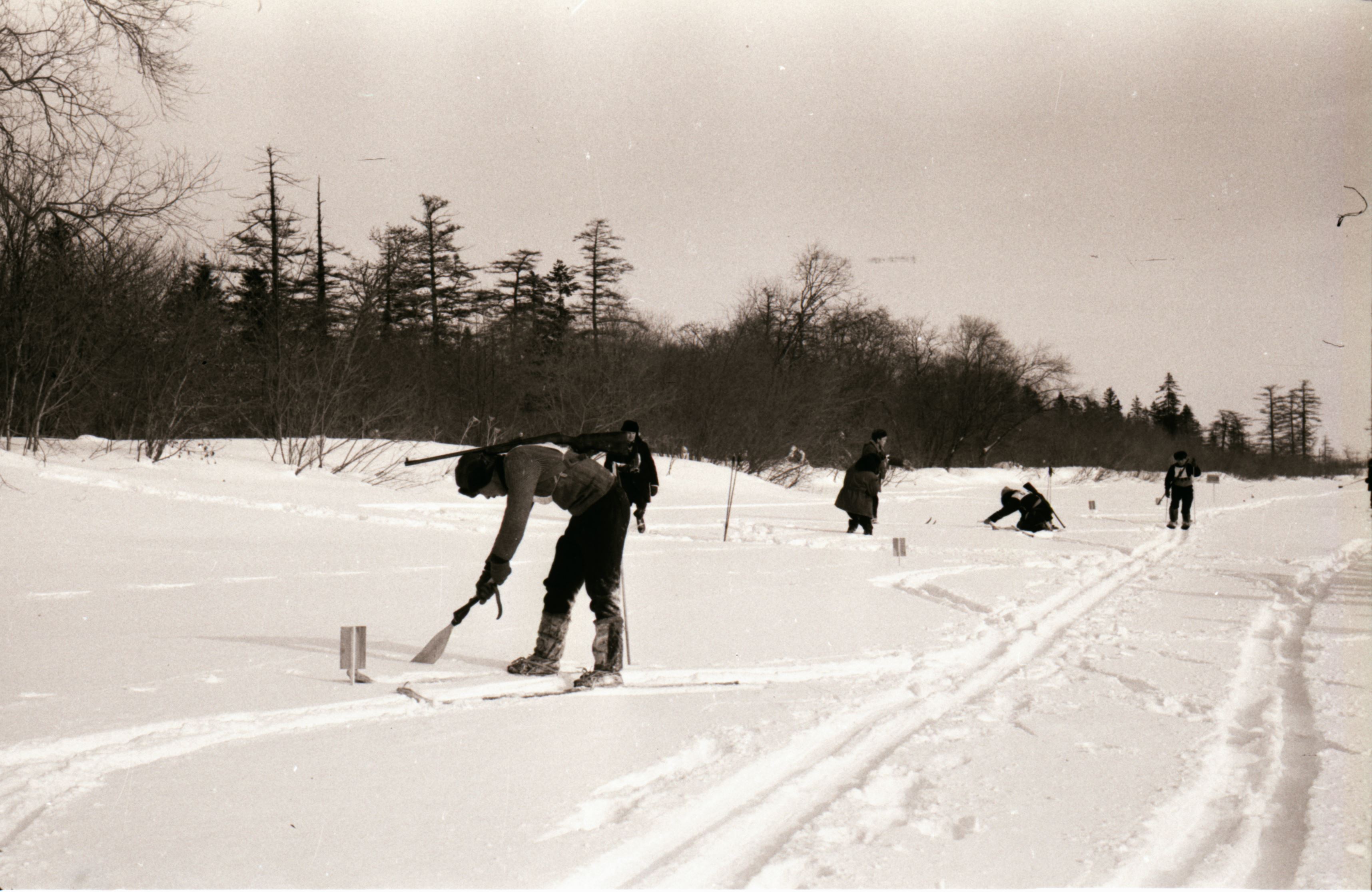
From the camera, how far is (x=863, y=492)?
1647 cm

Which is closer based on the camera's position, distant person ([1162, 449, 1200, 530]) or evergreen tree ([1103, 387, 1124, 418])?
distant person ([1162, 449, 1200, 530])

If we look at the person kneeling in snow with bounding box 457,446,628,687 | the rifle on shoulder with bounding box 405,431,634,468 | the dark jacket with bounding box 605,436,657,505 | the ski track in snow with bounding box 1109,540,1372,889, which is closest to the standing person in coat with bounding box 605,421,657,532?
the dark jacket with bounding box 605,436,657,505

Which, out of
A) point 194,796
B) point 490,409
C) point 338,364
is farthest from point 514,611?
point 490,409

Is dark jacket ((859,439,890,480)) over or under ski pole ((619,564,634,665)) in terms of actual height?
over

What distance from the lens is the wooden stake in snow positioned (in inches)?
225

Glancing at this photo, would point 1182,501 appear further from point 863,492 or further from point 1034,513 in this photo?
point 863,492

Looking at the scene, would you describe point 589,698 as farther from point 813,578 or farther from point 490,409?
point 490,409

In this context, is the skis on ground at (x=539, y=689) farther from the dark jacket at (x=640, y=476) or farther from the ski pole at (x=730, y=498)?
the ski pole at (x=730, y=498)

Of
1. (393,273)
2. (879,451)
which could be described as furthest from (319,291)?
(879,451)

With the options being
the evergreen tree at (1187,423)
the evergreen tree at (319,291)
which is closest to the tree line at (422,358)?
the evergreen tree at (319,291)

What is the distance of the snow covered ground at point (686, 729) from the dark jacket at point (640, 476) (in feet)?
3.06

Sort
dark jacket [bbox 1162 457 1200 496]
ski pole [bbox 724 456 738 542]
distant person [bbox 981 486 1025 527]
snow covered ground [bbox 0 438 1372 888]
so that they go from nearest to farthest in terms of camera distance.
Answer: snow covered ground [bbox 0 438 1372 888], ski pole [bbox 724 456 738 542], distant person [bbox 981 486 1025 527], dark jacket [bbox 1162 457 1200 496]

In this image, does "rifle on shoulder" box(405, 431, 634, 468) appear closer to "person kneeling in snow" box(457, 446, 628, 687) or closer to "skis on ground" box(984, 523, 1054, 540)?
"person kneeling in snow" box(457, 446, 628, 687)

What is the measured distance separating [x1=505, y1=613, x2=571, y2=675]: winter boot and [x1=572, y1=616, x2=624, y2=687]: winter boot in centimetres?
28
